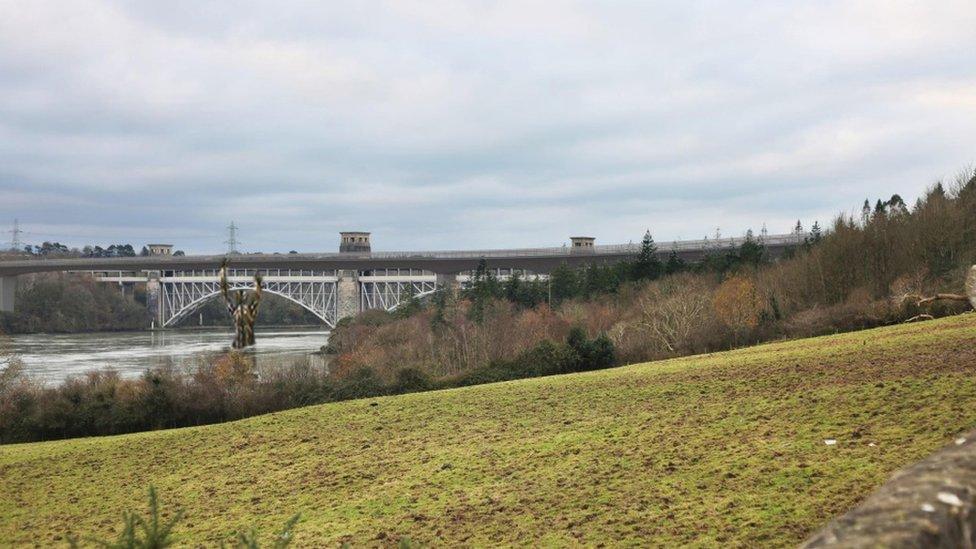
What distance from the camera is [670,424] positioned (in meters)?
16.9

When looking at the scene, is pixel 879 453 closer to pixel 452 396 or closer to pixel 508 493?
pixel 508 493

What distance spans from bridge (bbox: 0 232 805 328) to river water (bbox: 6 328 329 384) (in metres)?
5.19

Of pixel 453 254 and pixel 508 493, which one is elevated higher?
pixel 453 254

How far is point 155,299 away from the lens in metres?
116

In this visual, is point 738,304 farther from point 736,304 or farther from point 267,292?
point 267,292

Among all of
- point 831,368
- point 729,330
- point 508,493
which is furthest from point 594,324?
point 508,493

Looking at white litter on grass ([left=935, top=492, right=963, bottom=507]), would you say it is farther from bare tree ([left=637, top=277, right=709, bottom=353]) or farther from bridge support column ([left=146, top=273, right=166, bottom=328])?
bridge support column ([left=146, top=273, right=166, bottom=328])

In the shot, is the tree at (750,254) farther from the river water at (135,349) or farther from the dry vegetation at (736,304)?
the river water at (135,349)

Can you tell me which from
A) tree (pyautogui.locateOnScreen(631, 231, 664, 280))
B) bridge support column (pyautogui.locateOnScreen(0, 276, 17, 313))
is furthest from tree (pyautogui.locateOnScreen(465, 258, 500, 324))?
bridge support column (pyautogui.locateOnScreen(0, 276, 17, 313))

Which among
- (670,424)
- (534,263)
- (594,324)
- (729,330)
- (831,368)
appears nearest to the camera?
(670,424)

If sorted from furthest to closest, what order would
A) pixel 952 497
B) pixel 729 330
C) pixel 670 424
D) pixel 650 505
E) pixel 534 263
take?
pixel 534 263
pixel 729 330
pixel 670 424
pixel 650 505
pixel 952 497

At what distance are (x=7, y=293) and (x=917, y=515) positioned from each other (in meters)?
130

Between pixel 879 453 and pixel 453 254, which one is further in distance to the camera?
pixel 453 254

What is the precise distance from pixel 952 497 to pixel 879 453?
830 cm
